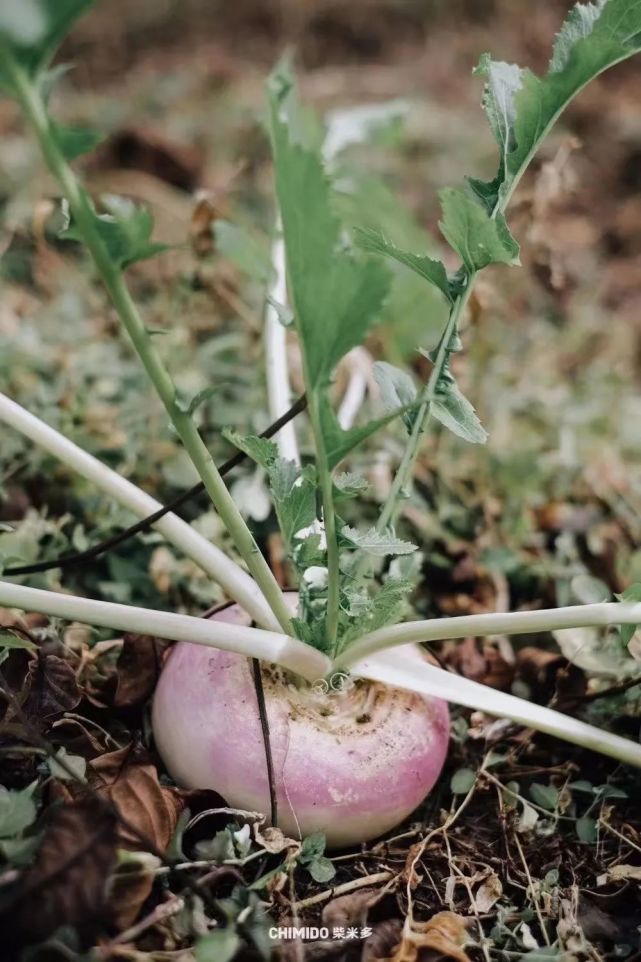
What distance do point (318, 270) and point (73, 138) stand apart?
201 mm

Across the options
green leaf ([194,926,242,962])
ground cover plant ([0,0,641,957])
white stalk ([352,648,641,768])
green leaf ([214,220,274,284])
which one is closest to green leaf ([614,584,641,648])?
ground cover plant ([0,0,641,957])

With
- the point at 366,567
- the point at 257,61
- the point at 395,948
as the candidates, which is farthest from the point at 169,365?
the point at 257,61

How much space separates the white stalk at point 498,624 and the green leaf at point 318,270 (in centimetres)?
26

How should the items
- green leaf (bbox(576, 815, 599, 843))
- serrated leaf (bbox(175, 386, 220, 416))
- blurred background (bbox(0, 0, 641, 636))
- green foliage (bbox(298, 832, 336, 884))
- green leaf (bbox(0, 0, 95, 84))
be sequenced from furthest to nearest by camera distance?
1. blurred background (bbox(0, 0, 641, 636))
2. green leaf (bbox(576, 815, 599, 843))
3. green foliage (bbox(298, 832, 336, 884))
4. serrated leaf (bbox(175, 386, 220, 416))
5. green leaf (bbox(0, 0, 95, 84))

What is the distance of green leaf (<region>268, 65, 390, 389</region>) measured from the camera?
652 mm

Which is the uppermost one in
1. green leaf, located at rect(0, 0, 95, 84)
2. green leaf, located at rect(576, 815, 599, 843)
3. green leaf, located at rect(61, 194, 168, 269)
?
green leaf, located at rect(0, 0, 95, 84)

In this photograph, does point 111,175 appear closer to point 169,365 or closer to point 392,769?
point 169,365

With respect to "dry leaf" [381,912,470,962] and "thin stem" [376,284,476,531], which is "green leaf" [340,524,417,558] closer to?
"thin stem" [376,284,476,531]

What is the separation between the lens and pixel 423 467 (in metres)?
1.37

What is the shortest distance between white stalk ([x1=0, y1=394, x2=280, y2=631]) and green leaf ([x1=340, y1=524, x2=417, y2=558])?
0.43ft

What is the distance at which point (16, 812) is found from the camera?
731 millimetres

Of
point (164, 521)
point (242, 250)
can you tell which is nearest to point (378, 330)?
point (242, 250)

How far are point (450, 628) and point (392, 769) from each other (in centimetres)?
15

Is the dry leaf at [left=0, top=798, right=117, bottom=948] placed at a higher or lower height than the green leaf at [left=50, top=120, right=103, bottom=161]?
lower
